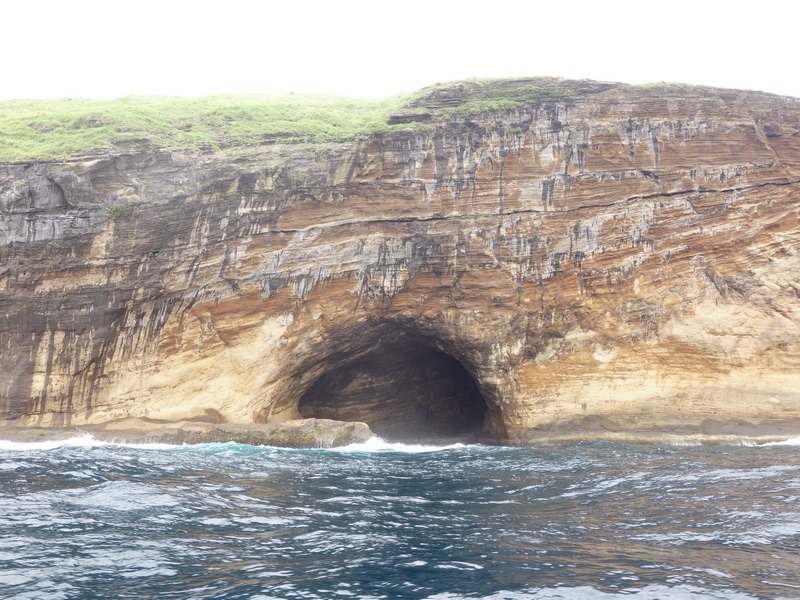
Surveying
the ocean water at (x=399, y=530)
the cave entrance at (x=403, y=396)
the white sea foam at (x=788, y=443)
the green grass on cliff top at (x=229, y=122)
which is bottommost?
the cave entrance at (x=403, y=396)

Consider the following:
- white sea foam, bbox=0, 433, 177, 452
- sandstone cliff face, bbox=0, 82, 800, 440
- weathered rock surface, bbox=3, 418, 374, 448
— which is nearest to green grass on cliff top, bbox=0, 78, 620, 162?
sandstone cliff face, bbox=0, 82, 800, 440

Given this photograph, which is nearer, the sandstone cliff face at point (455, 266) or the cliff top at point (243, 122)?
the sandstone cliff face at point (455, 266)

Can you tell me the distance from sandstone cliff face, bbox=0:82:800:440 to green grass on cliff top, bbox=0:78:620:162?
0.75 m

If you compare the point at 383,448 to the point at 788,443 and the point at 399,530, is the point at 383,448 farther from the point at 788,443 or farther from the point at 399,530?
the point at 788,443

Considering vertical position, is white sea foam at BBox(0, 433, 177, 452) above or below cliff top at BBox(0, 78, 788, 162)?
below

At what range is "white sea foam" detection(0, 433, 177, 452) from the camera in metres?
19.2

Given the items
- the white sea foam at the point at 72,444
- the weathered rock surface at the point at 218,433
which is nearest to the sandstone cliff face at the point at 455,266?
the weathered rock surface at the point at 218,433

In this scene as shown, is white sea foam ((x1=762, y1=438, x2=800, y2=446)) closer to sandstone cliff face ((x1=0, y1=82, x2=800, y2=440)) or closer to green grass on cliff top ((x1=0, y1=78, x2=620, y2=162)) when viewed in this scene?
sandstone cliff face ((x1=0, y1=82, x2=800, y2=440))

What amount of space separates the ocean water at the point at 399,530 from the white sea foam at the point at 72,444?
4245mm

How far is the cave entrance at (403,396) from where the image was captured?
27.7 meters

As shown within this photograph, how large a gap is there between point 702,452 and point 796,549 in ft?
36.0

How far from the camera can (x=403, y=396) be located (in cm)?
2875

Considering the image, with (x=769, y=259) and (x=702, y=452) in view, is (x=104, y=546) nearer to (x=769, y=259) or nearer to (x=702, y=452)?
(x=702, y=452)

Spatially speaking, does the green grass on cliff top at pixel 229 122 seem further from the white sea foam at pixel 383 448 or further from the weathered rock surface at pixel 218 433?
the white sea foam at pixel 383 448
